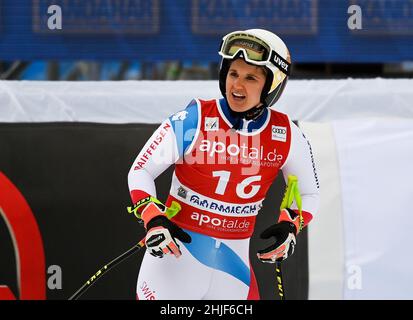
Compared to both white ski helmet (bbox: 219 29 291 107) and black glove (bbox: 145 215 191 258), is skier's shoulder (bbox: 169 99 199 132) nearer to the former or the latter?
white ski helmet (bbox: 219 29 291 107)

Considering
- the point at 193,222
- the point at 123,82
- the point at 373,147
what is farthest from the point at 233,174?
the point at 123,82

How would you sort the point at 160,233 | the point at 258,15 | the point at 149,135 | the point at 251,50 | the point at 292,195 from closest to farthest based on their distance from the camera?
the point at 160,233 < the point at 251,50 < the point at 292,195 < the point at 149,135 < the point at 258,15

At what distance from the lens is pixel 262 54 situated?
3754 millimetres

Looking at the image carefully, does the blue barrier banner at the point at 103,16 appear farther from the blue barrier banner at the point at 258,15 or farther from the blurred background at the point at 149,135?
the blue barrier banner at the point at 258,15

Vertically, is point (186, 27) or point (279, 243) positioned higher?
point (186, 27)

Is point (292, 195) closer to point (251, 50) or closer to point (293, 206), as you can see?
point (293, 206)

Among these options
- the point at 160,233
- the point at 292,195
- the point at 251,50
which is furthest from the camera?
the point at 292,195

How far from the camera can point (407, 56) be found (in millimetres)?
5602

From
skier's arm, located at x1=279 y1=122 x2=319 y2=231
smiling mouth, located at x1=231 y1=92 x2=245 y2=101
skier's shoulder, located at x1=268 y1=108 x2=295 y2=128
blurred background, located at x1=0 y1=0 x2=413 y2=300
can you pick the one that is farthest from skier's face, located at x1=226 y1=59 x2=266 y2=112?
blurred background, located at x1=0 y1=0 x2=413 y2=300

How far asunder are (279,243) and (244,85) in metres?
0.66

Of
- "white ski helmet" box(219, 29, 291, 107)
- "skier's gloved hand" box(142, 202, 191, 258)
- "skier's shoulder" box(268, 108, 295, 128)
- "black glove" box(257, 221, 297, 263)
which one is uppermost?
"white ski helmet" box(219, 29, 291, 107)

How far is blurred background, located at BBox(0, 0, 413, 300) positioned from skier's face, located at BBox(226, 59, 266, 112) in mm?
1218

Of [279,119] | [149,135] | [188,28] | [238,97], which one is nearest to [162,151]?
[238,97]

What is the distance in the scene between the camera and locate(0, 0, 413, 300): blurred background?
4871 mm
